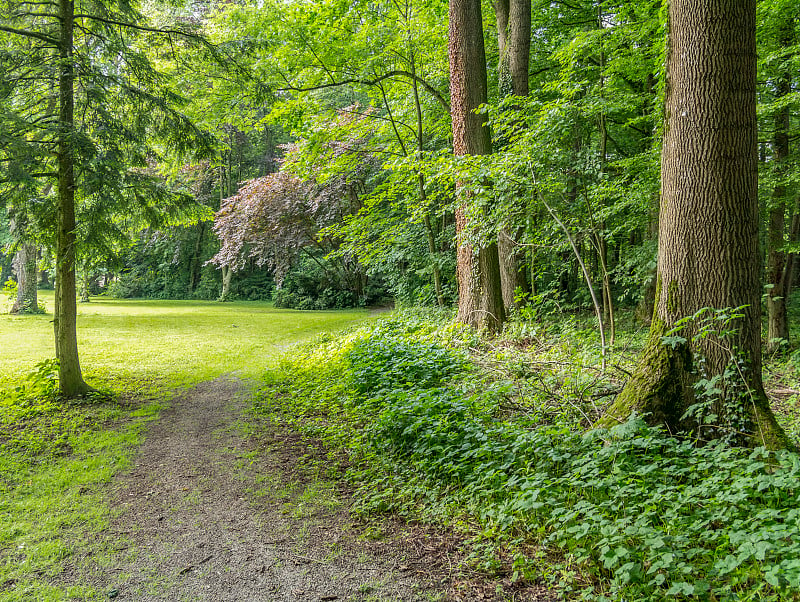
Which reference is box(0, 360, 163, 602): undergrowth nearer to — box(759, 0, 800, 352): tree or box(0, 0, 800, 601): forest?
box(0, 0, 800, 601): forest

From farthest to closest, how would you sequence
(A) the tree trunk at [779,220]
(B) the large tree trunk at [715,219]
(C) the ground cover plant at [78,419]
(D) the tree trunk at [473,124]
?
1. (A) the tree trunk at [779,220]
2. (D) the tree trunk at [473,124]
3. (B) the large tree trunk at [715,219]
4. (C) the ground cover plant at [78,419]

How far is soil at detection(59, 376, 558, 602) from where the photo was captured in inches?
105

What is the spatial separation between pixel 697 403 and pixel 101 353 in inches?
413

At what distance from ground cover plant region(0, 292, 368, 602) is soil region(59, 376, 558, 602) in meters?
0.19

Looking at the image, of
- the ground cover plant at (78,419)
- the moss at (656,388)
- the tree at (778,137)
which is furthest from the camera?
the tree at (778,137)

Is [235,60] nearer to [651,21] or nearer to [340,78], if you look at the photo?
[340,78]

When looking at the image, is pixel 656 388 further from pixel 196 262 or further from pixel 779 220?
pixel 196 262

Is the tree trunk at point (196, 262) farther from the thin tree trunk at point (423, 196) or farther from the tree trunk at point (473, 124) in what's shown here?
the tree trunk at point (473, 124)

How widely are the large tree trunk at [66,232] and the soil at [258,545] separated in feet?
9.19

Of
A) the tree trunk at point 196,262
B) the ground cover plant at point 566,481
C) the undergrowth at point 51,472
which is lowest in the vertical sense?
the undergrowth at point 51,472

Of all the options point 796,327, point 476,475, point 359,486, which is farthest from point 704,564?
point 796,327

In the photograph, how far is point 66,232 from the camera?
21.1 feet

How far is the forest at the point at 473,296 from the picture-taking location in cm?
279

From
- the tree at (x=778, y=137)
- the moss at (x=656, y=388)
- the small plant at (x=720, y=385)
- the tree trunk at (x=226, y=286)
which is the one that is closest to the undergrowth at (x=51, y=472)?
the moss at (x=656, y=388)
